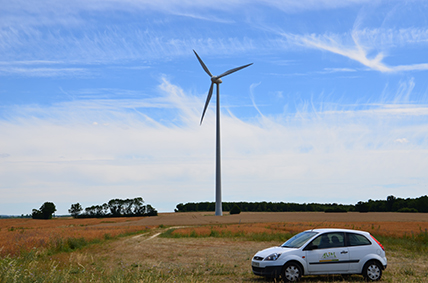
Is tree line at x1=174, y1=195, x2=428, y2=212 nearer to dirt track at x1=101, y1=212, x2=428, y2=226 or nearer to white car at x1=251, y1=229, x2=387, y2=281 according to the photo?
dirt track at x1=101, y1=212, x2=428, y2=226

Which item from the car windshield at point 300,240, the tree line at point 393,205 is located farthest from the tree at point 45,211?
the car windshield at point 300,240

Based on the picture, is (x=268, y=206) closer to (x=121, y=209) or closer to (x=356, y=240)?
(x=121, y=209)

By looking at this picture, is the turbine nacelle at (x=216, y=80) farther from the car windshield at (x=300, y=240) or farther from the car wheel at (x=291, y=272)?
the car wheel at (x=291, y=272)

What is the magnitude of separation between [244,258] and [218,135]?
2095 inches

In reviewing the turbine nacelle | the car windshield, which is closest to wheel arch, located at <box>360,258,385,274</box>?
the car windshield

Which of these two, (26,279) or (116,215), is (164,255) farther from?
(116,215)

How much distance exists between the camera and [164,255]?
80.0ft

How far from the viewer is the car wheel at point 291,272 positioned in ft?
48.1

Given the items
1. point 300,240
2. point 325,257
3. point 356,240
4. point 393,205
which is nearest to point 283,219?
point 393,205

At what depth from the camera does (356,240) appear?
1558 cm

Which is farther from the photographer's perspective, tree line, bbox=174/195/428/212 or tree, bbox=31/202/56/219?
tree, bbox=31/202/56/219

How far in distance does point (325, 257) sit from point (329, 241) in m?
0.68

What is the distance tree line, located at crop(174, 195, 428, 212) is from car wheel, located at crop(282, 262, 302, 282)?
100 m

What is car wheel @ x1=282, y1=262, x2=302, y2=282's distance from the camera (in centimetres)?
1466
